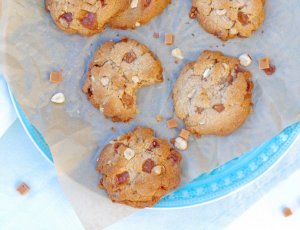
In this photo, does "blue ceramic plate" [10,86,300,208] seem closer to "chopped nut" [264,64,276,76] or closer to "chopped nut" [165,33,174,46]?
"chopped nut" [264,64,276,76]

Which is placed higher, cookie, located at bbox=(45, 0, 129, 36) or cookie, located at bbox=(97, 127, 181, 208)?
cookie, located at bbox=(45, 0, 129, 36)

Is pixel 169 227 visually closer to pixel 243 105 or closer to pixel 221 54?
pixel 243 105

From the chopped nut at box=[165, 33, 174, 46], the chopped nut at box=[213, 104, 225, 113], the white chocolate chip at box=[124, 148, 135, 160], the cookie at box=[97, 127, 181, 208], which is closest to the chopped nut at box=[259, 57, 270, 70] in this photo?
the chopped nut at box=[213, 104, 225, 113]

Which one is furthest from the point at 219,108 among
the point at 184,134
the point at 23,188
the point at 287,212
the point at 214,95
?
the point at 23,188

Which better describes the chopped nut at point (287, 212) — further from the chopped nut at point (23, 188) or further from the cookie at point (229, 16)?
the chopped nut at point (23, 188)

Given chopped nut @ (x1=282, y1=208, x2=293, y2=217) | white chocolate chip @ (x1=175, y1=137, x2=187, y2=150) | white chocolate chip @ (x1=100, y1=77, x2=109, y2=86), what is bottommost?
chopped nut @ (x1=282, y1=208, x2=293, y2=217)

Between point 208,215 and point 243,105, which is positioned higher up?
point 243,105

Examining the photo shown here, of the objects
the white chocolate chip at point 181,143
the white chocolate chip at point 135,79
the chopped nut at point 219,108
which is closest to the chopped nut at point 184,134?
the white chocolate chip at point 181,143

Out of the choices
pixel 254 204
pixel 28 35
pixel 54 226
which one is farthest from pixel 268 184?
pixel 28 35
